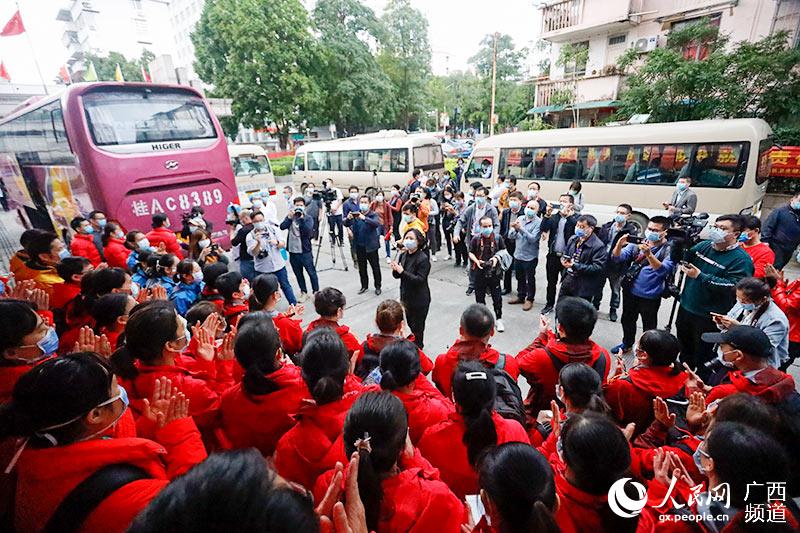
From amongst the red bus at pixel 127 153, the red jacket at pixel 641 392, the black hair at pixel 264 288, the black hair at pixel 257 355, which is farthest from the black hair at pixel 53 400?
the red bus at pixel 127 153

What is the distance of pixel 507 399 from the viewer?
2.11m

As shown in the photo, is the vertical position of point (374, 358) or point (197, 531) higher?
point (197, 531)

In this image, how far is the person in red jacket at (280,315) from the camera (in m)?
3.02

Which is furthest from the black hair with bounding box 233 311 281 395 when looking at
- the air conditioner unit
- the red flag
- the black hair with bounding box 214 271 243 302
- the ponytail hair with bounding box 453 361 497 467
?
the air conditioner unit

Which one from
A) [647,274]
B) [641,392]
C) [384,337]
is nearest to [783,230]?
[647,274]

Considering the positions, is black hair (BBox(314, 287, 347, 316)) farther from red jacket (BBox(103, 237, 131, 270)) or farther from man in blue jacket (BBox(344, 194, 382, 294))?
red jacket (BBox(103, 237, 131, 270))

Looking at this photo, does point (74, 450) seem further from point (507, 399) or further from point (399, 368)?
point (507, 399)

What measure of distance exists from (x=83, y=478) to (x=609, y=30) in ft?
70.6

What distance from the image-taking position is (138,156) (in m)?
5.84

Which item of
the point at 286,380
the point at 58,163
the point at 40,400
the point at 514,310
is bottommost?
the point at 514,310

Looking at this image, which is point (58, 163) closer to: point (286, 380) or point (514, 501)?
point (286, 380)

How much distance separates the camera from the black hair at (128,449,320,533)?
727 millimetres

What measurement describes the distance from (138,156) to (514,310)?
6245mm

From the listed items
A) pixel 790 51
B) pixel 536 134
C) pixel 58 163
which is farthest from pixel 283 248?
pixel 790 51
